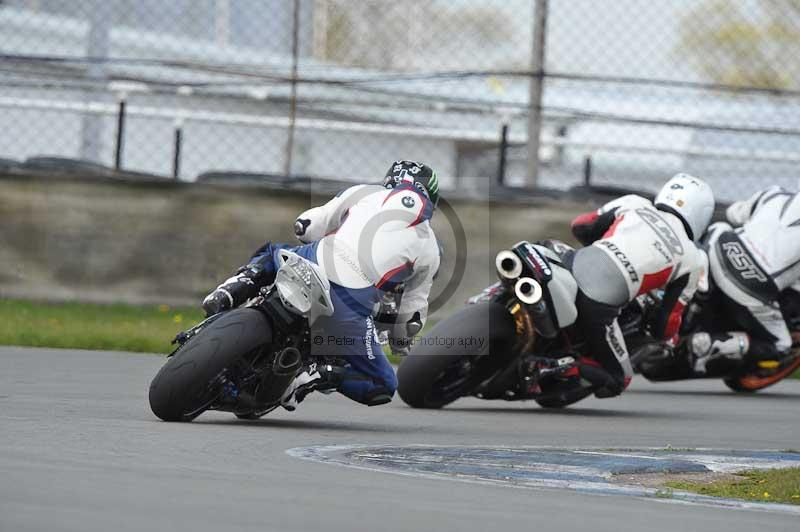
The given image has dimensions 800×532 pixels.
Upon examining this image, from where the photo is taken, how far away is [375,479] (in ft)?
18.5

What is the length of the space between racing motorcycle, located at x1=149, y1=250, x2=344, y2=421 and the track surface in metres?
0.13

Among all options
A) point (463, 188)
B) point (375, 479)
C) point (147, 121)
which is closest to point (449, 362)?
point (375, 479)

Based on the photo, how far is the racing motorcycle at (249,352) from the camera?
6953mm

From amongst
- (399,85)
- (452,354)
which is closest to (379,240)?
(452,354)


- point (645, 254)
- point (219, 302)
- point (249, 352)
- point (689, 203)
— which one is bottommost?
point (249, 352)

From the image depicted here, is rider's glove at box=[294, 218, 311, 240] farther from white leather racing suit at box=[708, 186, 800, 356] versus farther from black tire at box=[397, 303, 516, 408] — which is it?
white leather racing suit at box=[708, 186, 800, 356]

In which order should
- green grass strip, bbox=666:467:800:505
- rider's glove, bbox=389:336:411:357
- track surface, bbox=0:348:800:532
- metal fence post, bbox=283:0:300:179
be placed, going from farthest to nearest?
metal fence post, bbox=283:0:300:179 < rider's glove, bbox=389:336:411:357 < green grass strip, bbox=666:467:800:505 < track surface, bbox=0:348:800:532

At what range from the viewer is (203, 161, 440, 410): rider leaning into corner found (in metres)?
7.56

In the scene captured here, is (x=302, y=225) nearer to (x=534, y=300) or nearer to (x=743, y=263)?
(x=534, y=300)

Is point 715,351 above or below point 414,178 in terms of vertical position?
below

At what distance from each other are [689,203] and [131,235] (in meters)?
5.47

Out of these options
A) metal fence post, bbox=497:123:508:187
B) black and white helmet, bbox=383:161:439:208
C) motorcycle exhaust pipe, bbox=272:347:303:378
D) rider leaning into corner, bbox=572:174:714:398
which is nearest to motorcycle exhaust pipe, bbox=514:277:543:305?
rider leaning into corner, bbox=572:174:714:398

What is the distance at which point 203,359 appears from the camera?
691 cm

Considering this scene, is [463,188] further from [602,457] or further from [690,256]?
[602,457]
